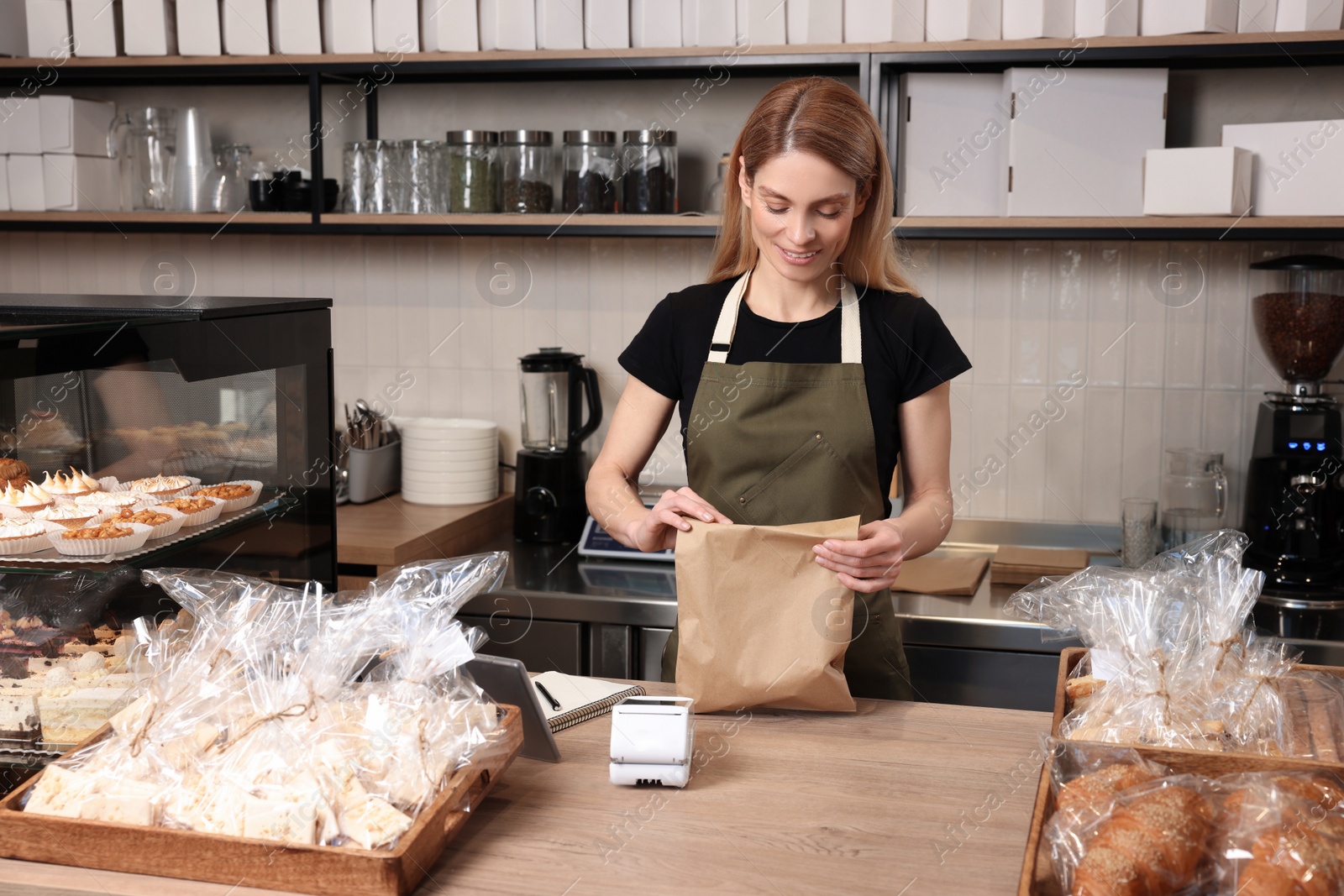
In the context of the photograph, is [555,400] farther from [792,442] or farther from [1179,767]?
[1179,767]

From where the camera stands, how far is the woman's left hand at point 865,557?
1250 millimetres

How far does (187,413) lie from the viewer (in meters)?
1.35

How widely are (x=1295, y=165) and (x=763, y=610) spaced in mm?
1692

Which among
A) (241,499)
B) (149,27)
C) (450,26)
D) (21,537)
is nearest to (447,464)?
(450,26)

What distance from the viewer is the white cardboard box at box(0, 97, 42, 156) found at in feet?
9.37

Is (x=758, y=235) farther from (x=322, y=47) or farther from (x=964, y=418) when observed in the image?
(x=322, y=47)

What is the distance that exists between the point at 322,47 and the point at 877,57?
1.28 meters

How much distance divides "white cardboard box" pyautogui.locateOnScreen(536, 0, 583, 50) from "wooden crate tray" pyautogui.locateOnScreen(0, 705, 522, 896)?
6.44 ft

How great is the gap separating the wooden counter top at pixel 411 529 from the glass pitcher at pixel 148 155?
890mm

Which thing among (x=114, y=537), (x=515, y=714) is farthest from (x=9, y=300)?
(x=515, y=714)

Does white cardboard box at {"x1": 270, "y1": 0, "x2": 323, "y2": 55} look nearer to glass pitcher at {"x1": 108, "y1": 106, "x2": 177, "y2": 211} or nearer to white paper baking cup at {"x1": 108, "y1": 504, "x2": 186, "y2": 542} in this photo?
glass pitcher at {"x1": 108, "y1": 106, "x2": 177, "y2": 211}

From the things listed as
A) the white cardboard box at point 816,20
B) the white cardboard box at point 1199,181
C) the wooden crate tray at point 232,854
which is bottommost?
the wooden crate tray at point 232,854

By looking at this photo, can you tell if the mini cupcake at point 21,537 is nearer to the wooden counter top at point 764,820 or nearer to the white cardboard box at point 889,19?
the wooden counter top at point 764,820

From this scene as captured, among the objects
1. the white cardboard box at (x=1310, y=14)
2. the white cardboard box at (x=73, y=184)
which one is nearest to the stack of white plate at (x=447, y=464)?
the white cardboard box at (x=73, y=184)
